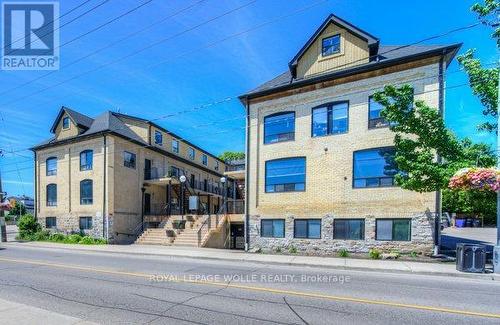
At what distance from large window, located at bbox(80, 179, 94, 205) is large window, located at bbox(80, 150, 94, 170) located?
3.88 feet

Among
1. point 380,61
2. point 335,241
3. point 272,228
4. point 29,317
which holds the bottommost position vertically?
point 335,241

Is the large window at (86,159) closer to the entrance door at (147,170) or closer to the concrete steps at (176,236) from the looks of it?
the entrance door at (147,170)

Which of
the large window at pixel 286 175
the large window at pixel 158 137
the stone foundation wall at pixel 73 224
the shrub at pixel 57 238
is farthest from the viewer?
the large window at pixel 158 137

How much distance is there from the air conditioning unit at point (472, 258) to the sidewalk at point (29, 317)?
11.9m

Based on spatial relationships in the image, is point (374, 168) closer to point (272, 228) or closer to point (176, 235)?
point (272, 228)

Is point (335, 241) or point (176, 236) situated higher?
point (335, 241)

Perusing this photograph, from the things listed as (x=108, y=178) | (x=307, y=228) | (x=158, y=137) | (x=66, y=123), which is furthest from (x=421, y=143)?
(x=66, y=123)

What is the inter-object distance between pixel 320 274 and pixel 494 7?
12.3 m

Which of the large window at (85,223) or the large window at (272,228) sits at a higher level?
the large window at (272,228)

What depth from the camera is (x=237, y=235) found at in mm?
24438

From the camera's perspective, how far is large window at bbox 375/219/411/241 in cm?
1575

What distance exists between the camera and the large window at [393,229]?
51.7ft

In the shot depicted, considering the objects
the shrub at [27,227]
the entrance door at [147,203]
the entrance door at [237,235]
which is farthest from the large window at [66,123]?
the entrance door at [237,235]

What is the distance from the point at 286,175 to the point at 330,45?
314 inches
